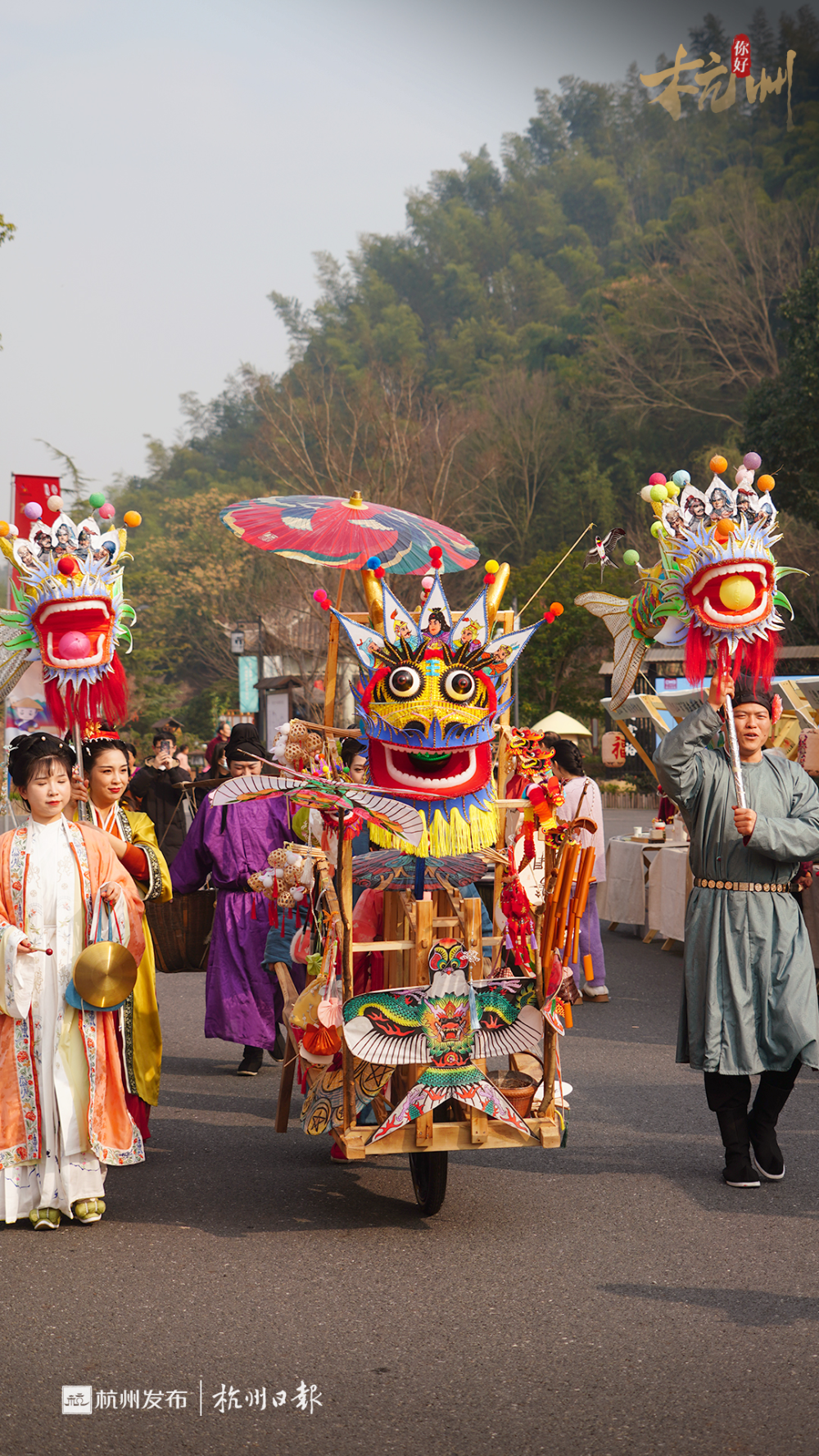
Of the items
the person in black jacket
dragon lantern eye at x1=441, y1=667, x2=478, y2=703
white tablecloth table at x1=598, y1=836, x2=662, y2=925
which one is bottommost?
white tablecloth table at x1=598, y1=836, x2=662, y2=925

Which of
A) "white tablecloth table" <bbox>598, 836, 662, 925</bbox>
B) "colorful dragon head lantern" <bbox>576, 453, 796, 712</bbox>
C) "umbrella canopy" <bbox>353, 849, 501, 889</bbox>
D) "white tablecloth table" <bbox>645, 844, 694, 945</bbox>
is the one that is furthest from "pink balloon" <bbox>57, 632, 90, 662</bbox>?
"white tablecloth table" <bbox>598, 836, 662, 925</bbox>

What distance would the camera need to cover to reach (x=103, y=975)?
15.0ft

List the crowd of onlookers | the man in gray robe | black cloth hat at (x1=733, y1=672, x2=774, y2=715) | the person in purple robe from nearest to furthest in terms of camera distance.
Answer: the man in gray robe → black cloth hat at (x1=733, y1=672, x2=774, y2=715) → the person in purple robe → the crowd of onlookers

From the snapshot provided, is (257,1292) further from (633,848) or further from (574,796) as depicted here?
(633,848)

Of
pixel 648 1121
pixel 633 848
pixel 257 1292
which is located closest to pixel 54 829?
pixel 257 1292

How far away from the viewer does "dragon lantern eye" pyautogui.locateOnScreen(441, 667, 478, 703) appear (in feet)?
14.4

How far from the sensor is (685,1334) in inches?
141

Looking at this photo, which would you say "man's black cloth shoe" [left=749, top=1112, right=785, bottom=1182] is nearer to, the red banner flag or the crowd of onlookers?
the crowd of onlookers

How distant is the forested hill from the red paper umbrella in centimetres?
723

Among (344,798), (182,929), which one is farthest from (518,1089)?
(182,929)

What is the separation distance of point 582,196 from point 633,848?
223 feet

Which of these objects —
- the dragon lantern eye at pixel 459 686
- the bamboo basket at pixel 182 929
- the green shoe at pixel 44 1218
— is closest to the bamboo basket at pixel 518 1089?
the dragon lantern eye at pixel 459 686

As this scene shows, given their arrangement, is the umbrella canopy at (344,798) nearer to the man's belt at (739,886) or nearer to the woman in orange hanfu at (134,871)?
the woman in orange hanfu at (134,871)

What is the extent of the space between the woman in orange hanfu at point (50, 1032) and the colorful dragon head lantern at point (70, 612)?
0.44 m
